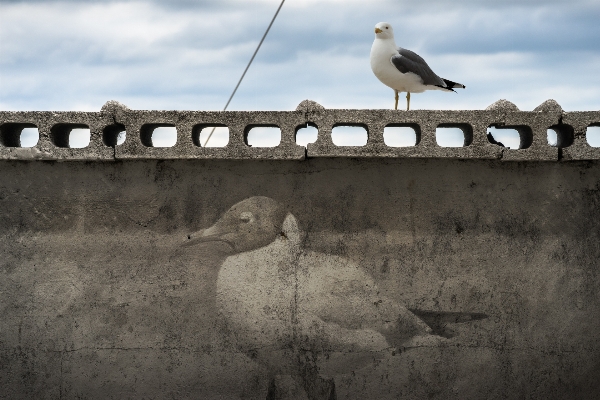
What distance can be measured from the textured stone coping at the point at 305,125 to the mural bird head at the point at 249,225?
48 centimetres

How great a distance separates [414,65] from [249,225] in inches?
84.2

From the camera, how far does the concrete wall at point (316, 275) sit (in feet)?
20.2

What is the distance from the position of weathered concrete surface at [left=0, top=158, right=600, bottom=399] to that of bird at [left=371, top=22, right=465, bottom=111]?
77 cm

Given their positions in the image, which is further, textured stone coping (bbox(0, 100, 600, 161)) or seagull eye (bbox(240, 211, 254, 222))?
seagull eye (bbox(240, 211, 254, 222))

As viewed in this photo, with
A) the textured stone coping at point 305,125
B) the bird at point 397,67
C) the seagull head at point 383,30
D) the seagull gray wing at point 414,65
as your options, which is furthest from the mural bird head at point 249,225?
the seagull head at point 383,30

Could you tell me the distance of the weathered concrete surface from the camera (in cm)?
617

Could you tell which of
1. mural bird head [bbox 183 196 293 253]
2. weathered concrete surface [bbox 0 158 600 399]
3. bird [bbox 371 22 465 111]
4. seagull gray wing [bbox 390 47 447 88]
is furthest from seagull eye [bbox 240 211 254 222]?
seagull gray wing [bbox 390 47 447 88]

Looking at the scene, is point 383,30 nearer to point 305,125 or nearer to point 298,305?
point 305,125

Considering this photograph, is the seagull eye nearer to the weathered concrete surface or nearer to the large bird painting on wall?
the large bird painting on wall

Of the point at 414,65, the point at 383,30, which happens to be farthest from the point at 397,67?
the point at 383,30

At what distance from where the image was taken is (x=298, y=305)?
616 centimetres

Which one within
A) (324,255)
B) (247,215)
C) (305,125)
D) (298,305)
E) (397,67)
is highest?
(397,67)

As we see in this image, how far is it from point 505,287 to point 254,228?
238 cm

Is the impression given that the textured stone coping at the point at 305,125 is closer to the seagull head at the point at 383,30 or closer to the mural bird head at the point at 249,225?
the mural bird head at the point at 249,225
